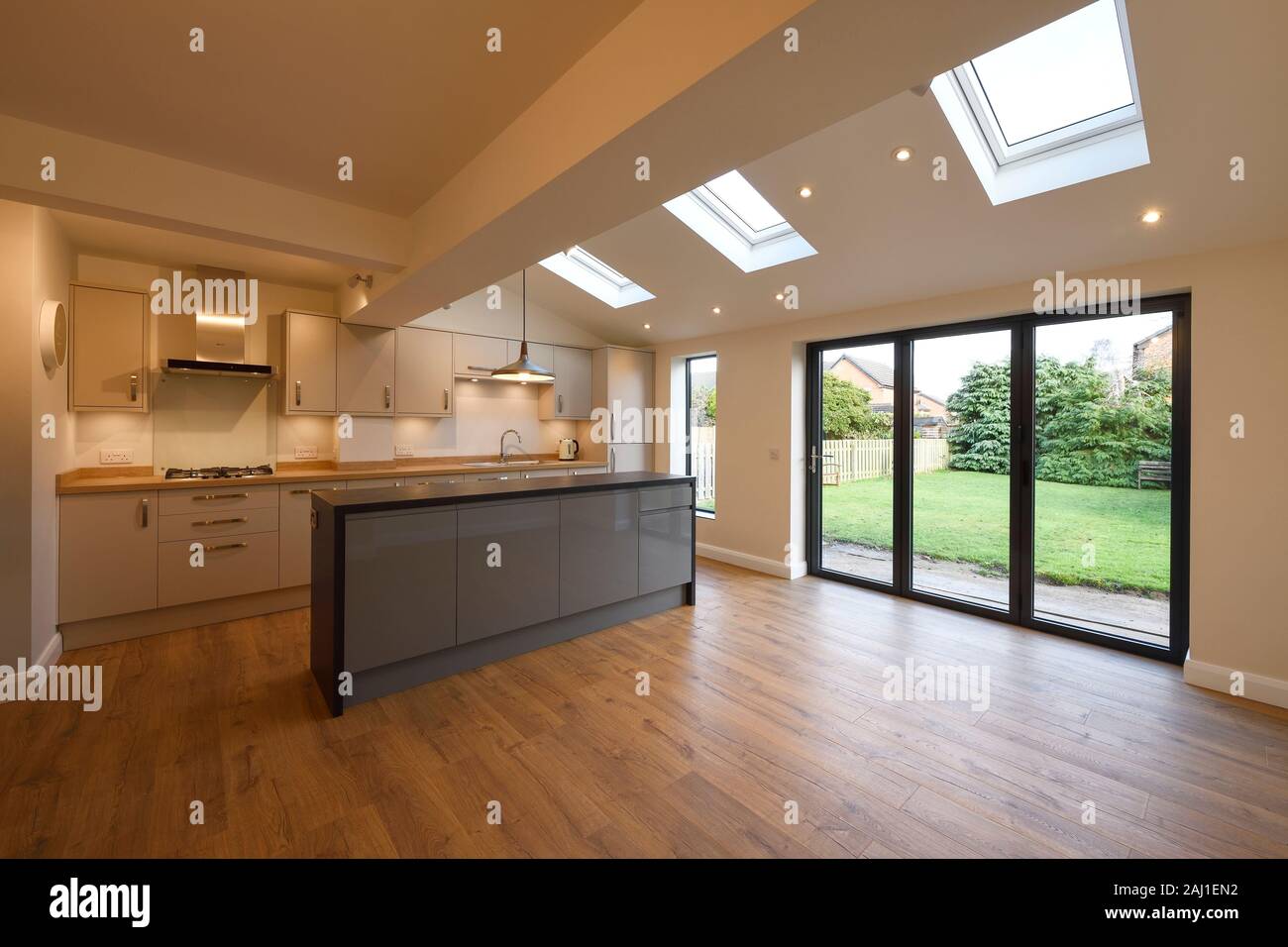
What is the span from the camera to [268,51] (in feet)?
Result: 6.19

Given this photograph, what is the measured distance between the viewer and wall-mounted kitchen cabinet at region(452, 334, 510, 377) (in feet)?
17.2

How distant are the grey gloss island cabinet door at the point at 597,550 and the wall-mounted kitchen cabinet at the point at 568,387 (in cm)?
255

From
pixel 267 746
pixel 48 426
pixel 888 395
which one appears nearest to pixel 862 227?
pixel 888 395

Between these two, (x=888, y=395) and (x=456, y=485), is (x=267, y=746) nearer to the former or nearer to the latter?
(x=456, y=485)

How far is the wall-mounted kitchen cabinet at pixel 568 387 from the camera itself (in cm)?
590

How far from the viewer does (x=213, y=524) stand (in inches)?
143

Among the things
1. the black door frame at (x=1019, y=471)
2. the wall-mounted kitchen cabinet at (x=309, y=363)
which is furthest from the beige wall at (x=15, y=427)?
the black door frame at (x=1019, y=471)

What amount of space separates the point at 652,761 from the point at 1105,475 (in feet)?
11.1

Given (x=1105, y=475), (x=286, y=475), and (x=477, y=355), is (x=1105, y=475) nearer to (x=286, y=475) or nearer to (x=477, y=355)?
(x=477, y=355)

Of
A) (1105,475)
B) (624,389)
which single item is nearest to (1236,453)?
(1105,475)

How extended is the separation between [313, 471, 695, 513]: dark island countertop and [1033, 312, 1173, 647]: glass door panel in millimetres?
2575

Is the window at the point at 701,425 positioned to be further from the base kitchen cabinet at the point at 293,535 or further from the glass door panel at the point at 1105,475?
the base kitchen cabinet at the point at 293,535
